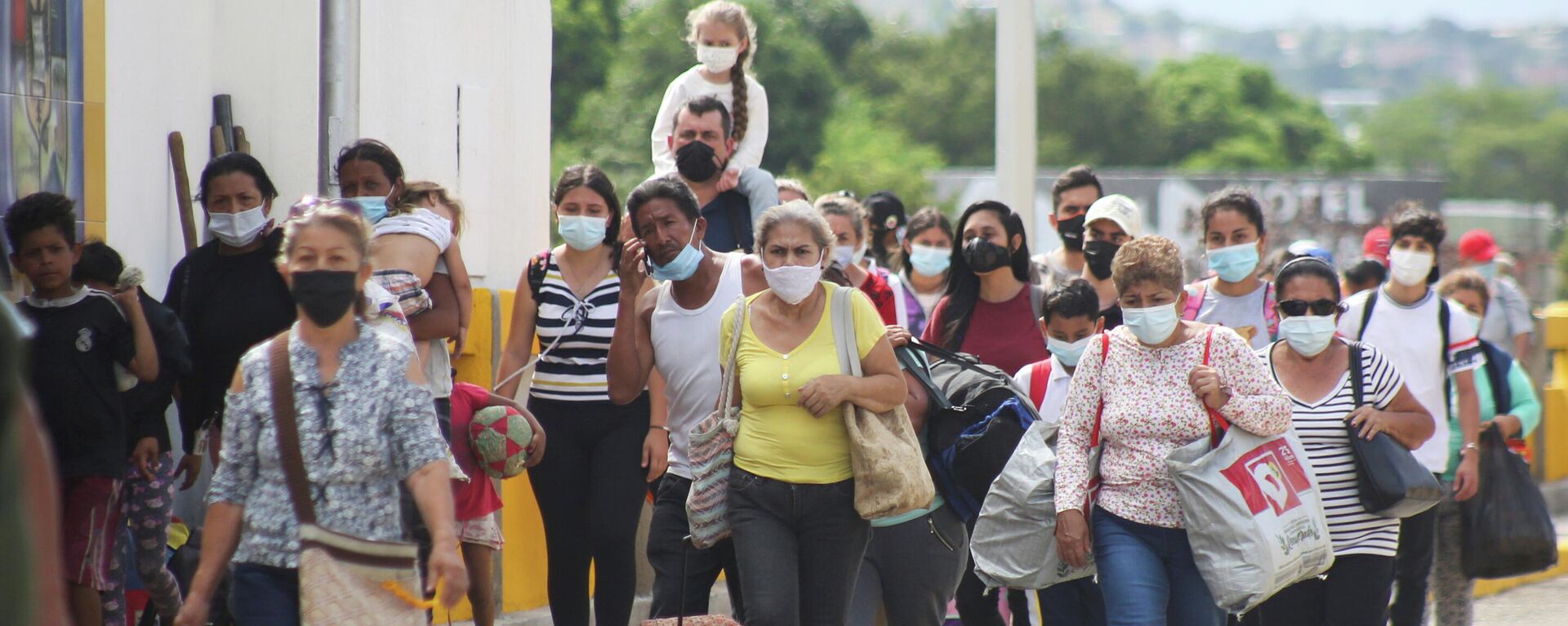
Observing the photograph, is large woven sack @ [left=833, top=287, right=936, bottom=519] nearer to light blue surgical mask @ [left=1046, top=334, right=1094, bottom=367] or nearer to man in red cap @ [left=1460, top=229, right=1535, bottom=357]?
light blue surgical mask @ [left=1046, top=334, right=1094, bottom=367]

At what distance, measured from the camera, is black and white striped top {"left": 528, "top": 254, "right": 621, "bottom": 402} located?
6.61 m

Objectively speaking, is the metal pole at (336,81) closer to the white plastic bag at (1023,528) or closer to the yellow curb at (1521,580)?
the white plastic bag at (1023,528)

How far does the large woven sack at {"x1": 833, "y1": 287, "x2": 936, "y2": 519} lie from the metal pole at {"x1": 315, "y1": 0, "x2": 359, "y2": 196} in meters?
2.16

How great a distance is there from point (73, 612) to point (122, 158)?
219 centimetres

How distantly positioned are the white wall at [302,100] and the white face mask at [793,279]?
3041 mm

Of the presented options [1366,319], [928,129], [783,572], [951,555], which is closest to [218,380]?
[783,572]

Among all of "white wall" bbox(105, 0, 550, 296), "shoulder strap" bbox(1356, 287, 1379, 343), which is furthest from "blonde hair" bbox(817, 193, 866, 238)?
"shoulder strap" bbox(1356, 287, 1379, 343)

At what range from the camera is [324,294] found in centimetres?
450

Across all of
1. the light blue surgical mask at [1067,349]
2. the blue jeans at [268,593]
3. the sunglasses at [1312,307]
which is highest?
the sunglasses at [1312,307]

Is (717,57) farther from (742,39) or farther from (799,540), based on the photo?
(799,540)

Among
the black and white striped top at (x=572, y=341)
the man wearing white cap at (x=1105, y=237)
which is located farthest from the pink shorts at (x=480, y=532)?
the man wearing white cap at (x=1105, y=237)

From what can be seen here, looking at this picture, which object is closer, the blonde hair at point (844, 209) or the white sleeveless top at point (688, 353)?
the white sleeveless top at point (688, 353)

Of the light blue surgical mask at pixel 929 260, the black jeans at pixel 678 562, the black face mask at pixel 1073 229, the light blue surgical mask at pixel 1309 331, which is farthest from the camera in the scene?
the light blue surgical mask at pixel 929 260

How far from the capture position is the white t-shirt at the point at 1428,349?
307 inches
